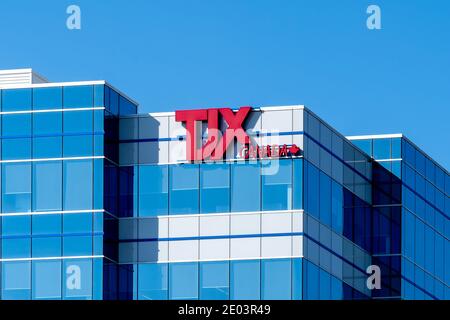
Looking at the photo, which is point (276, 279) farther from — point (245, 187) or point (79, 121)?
point (79, 121)

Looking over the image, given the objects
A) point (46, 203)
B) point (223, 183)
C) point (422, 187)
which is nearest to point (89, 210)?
point (46, 203)

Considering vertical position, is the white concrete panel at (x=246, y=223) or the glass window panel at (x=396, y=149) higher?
the glass window panel at (x=396, y=149)

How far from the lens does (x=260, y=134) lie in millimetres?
61562

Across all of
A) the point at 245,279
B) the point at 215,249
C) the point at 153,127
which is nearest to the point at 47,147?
the point at 153,127

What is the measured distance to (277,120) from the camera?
6169cm

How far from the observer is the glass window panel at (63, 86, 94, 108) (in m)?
61.5

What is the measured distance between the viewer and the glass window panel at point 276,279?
6047 centimetres

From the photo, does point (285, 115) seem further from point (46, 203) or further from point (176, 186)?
point (46, 203)

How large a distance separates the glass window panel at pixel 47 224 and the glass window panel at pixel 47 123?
12.2ft

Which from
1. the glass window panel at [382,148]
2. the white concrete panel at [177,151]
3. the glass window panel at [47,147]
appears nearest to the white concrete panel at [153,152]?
the white concrete panel at [177,151]

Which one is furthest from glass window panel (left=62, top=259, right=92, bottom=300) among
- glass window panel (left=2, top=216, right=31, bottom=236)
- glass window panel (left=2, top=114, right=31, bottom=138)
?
glass window panel (left=2, top=114, right=31, bottom=138)

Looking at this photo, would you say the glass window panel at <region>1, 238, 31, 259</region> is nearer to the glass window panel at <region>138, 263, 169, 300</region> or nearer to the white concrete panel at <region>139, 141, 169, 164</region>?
the glass window panel at <region>138, 263, 169, 300</region>

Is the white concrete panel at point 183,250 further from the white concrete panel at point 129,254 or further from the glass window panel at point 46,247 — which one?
the glass window panel at point 46,247

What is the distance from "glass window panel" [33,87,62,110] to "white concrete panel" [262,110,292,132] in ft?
30.0
